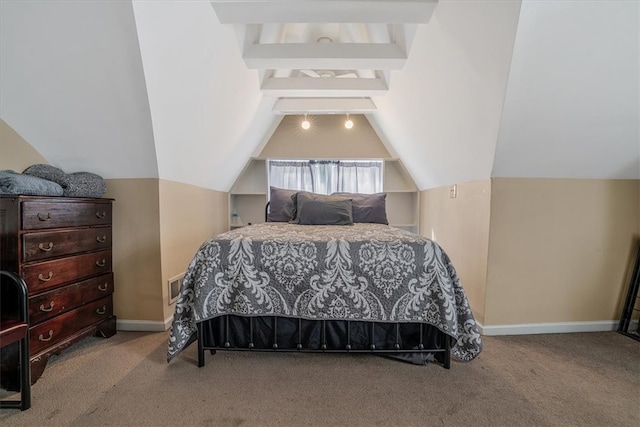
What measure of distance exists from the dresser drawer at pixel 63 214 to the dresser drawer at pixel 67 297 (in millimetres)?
379

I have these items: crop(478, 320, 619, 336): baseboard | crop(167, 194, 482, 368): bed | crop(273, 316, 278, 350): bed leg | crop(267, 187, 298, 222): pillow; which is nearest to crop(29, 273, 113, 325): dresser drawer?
crop(167, 194, 482, 368): bed

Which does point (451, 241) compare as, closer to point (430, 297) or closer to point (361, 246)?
point (430, 297)

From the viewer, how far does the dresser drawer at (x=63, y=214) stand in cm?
154

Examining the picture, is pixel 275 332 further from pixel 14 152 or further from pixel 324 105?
pixel 324 105

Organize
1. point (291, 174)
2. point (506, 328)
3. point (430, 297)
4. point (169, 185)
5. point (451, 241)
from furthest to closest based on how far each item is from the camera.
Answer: point (291, 174) < point (451, 241) < point (169, 185) < point (506, 328) < point (430, 297)

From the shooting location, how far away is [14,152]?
1974 millimetres

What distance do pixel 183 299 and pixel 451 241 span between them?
2333 mm

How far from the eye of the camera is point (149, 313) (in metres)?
2.18

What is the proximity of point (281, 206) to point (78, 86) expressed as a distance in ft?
6.21

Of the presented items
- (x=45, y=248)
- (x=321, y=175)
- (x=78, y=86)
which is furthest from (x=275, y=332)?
(x=321, y=175)

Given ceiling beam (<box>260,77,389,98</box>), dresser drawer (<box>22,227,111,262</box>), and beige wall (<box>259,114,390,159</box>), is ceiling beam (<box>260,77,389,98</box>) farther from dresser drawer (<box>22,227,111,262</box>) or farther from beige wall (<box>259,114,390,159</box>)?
dresser drawer (<box>22,227,111,262</box>)

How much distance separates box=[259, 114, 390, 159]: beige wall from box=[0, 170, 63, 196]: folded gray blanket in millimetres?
2613

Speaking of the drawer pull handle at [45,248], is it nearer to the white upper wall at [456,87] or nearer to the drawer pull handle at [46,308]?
the drawer pull handle at [46,308]

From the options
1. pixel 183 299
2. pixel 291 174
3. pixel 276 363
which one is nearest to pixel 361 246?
pixel 276 363
